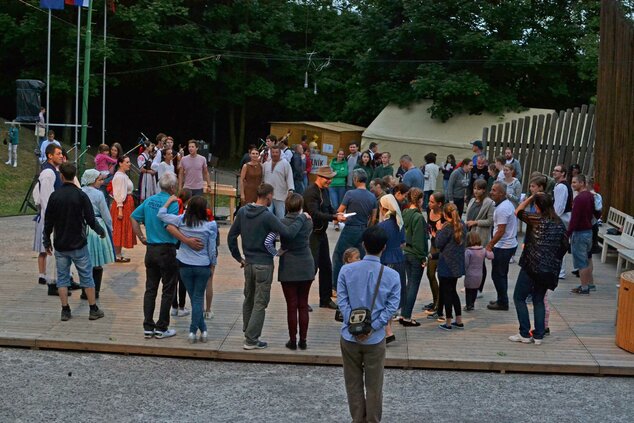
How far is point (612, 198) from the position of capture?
1644 cm

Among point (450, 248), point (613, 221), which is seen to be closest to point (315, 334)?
point (450, 248)

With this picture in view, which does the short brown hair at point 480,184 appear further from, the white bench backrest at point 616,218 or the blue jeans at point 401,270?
the white bench backrest at point 616,218

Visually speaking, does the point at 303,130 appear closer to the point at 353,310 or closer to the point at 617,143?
the point at 617,143

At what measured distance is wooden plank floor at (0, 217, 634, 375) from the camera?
9.11 metres

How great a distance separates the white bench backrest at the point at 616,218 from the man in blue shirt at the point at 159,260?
8.56 m

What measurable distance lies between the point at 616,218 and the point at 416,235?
6.96 metres

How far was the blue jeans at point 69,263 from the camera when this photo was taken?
10008 mm

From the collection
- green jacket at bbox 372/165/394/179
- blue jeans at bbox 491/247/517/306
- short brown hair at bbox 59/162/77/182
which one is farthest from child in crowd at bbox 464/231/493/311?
green jacket at bbox 372/165/394/179

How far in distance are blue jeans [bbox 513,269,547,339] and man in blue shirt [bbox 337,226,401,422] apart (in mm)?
3387

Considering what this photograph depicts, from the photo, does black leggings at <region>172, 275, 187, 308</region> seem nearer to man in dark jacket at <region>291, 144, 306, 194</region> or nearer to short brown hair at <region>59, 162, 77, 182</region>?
short brown hair at <region>59, 162, 77, 182</region>

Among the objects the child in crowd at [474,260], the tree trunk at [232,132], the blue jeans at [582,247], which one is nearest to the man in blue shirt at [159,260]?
the child in crowd at [474,260]

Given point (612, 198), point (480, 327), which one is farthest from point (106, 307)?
point (612, 198)

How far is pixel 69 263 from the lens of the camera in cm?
1006

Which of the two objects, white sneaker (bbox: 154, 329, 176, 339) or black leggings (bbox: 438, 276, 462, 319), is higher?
black leggings (bbox: 438, 276, 462, 319)
